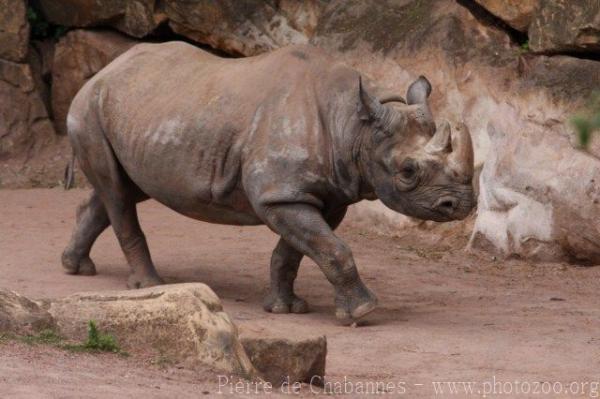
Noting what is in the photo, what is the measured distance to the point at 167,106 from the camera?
932 centimetres

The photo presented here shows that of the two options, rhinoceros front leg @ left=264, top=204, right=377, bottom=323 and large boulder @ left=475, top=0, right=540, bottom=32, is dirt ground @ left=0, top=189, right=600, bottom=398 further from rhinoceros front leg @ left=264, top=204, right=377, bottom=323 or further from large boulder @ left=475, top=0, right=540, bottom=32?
large boulder @ left=475, top=0, right=540, bottom=32

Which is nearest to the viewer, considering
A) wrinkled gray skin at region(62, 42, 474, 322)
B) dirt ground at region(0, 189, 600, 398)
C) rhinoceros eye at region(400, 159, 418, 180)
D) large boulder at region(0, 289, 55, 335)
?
dirt ground at region(0, 189, 600, 398)

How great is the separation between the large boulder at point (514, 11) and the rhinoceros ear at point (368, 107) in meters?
3.37

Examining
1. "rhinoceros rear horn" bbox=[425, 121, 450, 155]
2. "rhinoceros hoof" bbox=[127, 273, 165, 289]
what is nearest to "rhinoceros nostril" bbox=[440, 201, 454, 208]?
"rhinoceros rear horn" bbox=[425, 121, 450, 155]

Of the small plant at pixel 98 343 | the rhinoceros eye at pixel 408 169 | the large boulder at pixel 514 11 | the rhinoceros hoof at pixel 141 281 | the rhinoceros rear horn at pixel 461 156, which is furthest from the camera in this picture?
the large boulder at pixel 514 11

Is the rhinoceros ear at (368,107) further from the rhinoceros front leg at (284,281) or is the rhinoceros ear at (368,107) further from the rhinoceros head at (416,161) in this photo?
the rhinoceros front leg at (284,281)

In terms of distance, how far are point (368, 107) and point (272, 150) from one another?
2.27 ft

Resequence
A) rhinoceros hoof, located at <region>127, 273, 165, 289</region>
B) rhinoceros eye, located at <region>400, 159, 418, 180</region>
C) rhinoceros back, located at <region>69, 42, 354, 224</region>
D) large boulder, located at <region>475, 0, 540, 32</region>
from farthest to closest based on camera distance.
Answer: large boulder, located at <region>475, 0, 540, 32</region>
rhinoceros hoof, located at <region>127, 273, 165, 289</region>
rhinoceros back, located at <region>69, 42, 354, 224</region>
rhinoceros eye, located at <region>400, 159, 418, 180</region>

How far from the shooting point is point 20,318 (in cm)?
639

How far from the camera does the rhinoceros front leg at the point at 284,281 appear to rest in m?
9.05

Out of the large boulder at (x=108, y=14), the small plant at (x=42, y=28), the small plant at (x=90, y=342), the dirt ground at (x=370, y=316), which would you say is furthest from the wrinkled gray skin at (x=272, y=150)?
the small plant at (x=42, y=28)

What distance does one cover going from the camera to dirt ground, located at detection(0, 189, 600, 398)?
5949mm

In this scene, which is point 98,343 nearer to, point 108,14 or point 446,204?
point 446,204

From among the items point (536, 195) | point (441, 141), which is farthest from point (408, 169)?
point (536, 195)
